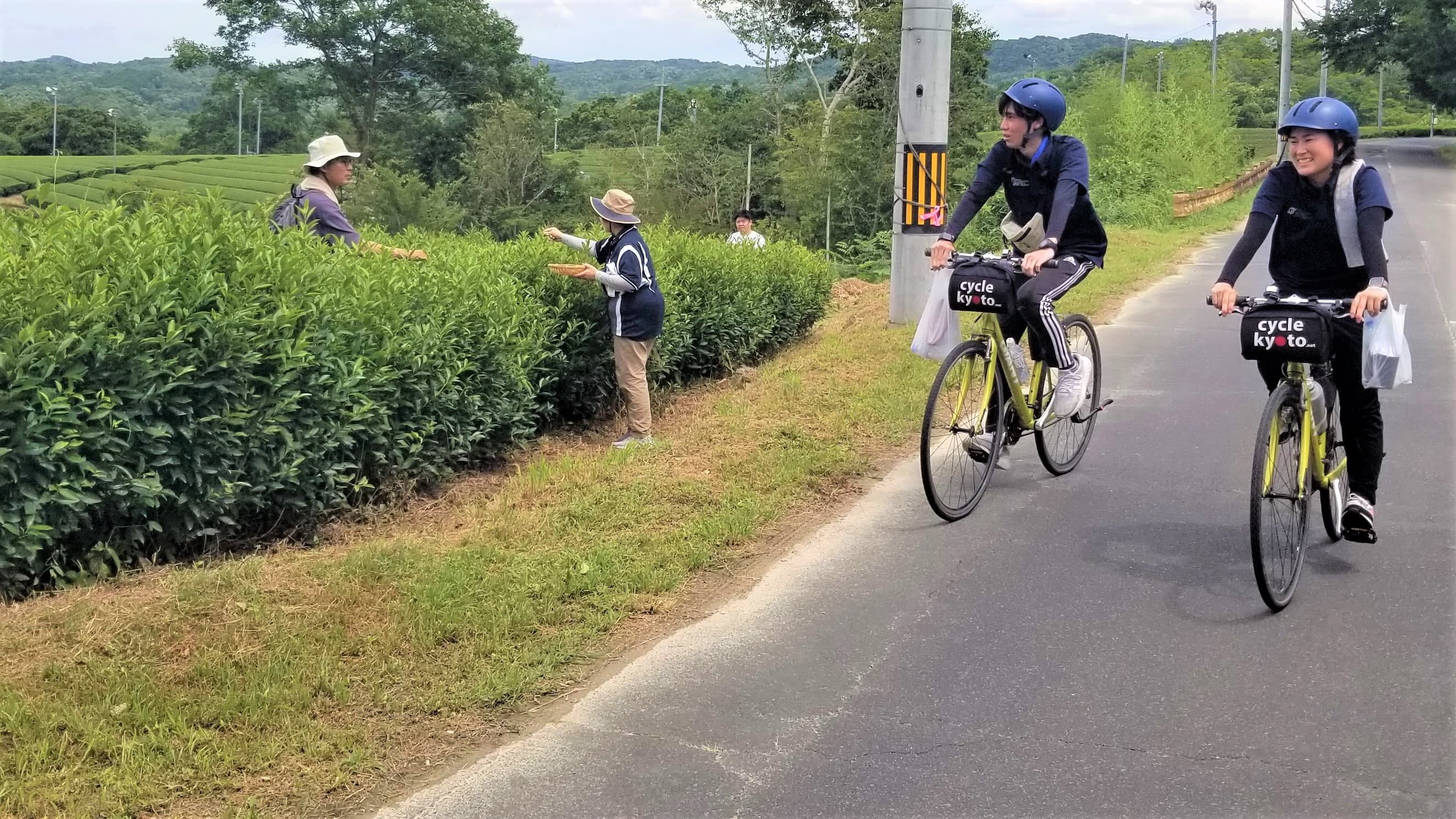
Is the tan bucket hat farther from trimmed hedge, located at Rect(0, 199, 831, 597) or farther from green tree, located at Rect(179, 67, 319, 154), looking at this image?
green tree, located at Rect(179, 67, 319, 154)

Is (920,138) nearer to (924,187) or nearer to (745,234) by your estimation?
(924,187)

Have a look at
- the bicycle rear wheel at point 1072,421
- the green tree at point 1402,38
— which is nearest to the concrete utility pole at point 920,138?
the bicycle rear wheel at point 1072,421

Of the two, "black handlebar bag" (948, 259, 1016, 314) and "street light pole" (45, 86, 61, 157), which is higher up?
"street light pole" (45, 86, 61, 157)

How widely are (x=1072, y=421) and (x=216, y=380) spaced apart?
4.45 meters

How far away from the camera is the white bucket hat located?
7281mm

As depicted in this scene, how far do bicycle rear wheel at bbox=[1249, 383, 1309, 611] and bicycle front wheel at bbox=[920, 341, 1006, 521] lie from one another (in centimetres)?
150

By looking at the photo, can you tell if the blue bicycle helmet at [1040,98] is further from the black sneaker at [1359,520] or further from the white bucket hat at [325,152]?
the white bucket hat at [325,152]

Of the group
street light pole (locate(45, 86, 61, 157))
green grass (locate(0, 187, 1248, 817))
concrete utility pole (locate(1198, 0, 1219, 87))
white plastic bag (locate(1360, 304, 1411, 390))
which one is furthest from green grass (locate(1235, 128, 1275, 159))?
street light pole (locate(45, 86, 61, 157))

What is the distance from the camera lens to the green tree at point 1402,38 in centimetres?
5869

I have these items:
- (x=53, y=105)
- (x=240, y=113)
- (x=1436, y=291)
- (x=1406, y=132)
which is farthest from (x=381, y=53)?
(x=1436, y=291)

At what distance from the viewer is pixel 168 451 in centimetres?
527

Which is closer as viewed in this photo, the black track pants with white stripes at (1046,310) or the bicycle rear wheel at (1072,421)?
the black track pants with white stripes at (1046,310)

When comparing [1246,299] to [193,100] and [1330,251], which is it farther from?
[193,100]

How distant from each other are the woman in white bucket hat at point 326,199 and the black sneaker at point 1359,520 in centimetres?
498
